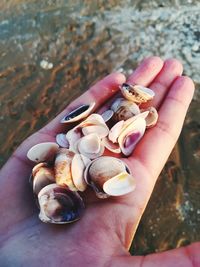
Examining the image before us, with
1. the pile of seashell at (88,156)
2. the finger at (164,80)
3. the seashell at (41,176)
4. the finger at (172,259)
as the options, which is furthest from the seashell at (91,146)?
the finger at (172,259)

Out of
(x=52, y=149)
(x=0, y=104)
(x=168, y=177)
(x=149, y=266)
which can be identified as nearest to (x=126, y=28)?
(x=0, y=104)

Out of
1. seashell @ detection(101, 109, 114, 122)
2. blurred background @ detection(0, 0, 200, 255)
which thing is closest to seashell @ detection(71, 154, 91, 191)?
seashell @ detection(101, 109, 114, 122)

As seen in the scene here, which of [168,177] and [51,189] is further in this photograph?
[168,177]

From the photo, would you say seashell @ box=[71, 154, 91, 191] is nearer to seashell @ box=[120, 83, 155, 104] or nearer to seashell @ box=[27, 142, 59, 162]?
seashell @ box=[27, 142, 59, 162]

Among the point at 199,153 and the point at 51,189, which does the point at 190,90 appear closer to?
the point at 199,153

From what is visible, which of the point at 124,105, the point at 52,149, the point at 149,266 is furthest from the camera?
the point at 124,105

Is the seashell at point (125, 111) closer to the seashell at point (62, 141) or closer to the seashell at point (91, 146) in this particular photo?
the seashell at point (91, 146)

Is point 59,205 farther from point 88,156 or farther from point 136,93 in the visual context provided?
point 136,93
